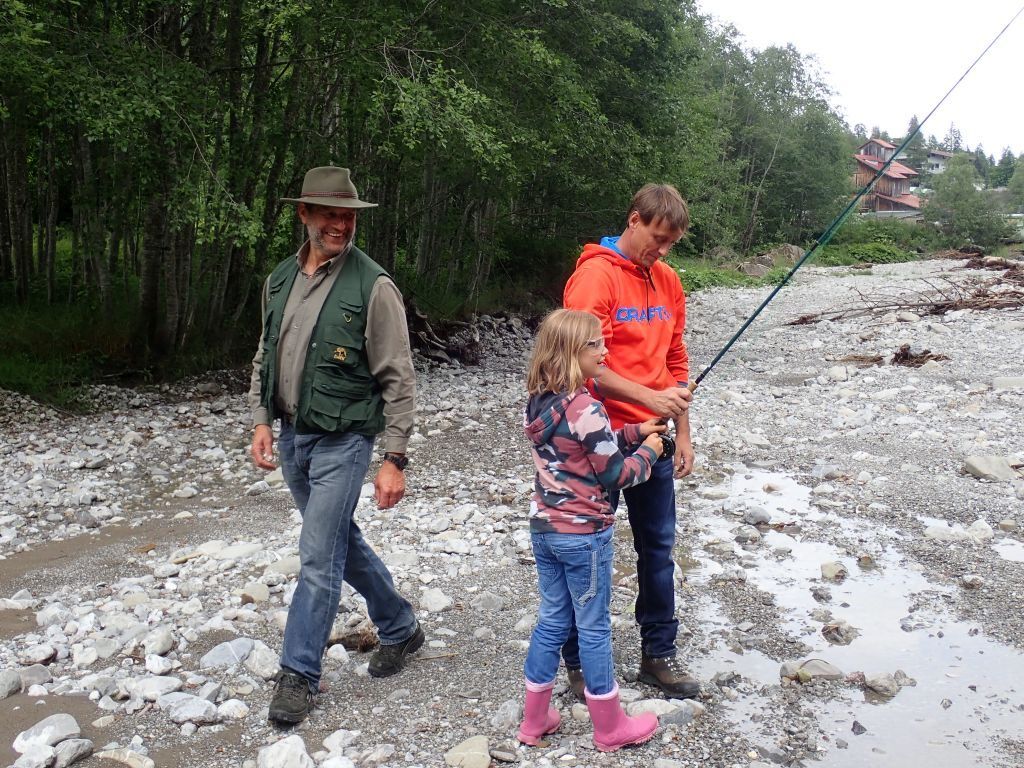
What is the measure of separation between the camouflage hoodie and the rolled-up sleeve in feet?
2.17

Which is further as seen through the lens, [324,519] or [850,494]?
[850,494]

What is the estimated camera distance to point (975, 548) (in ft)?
20.6

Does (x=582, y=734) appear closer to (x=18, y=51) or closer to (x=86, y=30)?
(x=18, y=51)

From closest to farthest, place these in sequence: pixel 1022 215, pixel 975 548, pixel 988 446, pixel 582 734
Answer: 1. pixel 582 734
2. pixel 975 548
3. pixel 988 446
4. pixel 1022 215

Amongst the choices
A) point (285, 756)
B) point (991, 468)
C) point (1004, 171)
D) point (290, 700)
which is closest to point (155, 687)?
point (290, 700)

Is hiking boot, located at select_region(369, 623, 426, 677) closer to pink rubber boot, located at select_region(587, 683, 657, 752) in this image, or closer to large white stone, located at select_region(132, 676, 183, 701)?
large white stone, located at select_region(132, 676, 183, 701)

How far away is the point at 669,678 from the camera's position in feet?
13.7

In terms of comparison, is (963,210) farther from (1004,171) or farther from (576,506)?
(576,506)

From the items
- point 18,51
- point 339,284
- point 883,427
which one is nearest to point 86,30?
point 18,51

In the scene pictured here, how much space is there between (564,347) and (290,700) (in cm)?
189

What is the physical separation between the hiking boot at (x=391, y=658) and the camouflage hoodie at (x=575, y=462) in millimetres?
1279

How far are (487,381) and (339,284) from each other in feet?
34.8

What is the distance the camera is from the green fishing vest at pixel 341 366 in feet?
12.9

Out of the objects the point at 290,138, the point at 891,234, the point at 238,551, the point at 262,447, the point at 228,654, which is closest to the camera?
the point at 262,447
